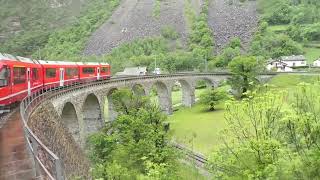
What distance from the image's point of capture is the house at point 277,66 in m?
95.3

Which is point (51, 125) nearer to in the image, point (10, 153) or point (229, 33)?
point (10, 153)

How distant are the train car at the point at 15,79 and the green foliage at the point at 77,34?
111 meters

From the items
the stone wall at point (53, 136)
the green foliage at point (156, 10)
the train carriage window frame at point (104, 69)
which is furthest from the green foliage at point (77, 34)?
the stone wall at point (53, 136)

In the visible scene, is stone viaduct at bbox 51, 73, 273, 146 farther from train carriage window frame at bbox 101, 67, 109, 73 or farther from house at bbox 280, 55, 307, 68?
house at bbox 280, 55, 307, 68

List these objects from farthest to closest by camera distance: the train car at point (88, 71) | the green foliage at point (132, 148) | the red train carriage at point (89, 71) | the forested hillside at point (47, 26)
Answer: the forested hillside at point (47, 26), the red train carriage at point (89, 71), the train car at point (88, 71), the green foliage at point (132, 148)

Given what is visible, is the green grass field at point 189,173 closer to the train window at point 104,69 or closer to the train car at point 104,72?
the train car at point 104,72

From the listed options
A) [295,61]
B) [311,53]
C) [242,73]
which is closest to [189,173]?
[242,73]

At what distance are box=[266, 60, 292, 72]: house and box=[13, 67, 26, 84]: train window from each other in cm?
7778

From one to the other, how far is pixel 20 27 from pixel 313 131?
174717mm

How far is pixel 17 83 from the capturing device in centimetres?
2333

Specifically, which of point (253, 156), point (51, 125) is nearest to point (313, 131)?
point (253, 156)

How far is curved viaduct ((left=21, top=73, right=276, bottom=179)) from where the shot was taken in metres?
16.2

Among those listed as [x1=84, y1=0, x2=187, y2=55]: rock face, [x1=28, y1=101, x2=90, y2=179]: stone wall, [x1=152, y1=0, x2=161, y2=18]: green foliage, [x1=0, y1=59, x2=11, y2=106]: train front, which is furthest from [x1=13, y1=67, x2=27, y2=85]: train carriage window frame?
[x1=152, y1=0, x2=161, y2=18]: green foliage

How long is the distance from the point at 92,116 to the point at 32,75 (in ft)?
43.4
